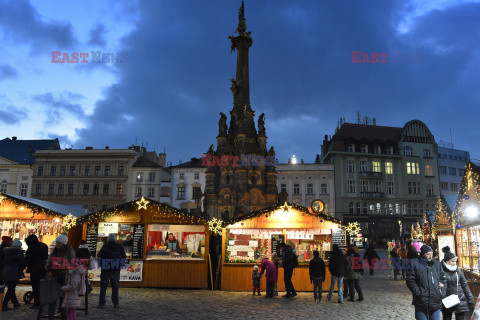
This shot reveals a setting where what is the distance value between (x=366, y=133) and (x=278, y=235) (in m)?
43.7

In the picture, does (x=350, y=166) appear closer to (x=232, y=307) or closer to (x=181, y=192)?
(x=181, y=192)

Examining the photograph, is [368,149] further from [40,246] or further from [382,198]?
[40,246]

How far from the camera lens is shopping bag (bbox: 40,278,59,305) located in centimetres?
676

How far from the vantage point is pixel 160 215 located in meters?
13.9

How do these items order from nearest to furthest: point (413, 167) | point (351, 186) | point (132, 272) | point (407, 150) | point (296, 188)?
point (132, 272)
point (351, 186)
point (296, 188)
point (413, 167)
point (407, 150)

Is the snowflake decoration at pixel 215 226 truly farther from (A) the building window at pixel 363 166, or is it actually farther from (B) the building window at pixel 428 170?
(B) the building window at pixel 428 170

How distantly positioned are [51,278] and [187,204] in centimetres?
4185

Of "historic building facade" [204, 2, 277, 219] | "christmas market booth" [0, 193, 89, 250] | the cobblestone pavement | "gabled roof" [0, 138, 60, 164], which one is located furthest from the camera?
"gabled roof" [0, 138, 60, 164]

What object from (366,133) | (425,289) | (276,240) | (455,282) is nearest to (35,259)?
(276,240)

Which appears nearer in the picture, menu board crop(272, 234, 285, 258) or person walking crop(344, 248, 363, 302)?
person walking crop(344, 248, 363, 302)

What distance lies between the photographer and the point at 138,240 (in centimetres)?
1370

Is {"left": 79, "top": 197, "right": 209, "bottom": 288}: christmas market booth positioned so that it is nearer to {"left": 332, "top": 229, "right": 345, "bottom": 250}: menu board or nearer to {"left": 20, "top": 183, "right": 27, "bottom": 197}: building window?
{"left": 332, "top": 229, "right": 345, "bottom": 250}: menu board

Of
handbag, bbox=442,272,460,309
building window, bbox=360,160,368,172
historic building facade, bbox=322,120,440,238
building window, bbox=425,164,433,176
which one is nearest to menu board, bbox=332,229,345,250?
handbag, bbox=442,272,460,309

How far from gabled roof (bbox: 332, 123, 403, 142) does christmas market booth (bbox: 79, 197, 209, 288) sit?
4089 centimetres
